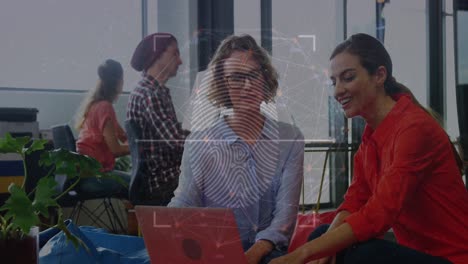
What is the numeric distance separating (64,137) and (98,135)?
180 mm

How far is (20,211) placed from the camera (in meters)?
0.88

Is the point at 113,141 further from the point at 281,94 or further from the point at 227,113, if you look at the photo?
the point at 281,94

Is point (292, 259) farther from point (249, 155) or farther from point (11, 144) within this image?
point (11, 144)

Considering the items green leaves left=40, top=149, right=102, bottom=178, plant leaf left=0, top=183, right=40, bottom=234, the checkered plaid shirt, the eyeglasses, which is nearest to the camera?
plant leaf left=0, top=183, right=40, bottom=234

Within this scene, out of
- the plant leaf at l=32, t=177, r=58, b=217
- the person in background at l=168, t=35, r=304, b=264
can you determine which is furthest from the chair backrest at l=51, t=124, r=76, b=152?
the plant leaf at l=32, t=177, r=58, b=217

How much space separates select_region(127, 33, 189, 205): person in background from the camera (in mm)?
1303

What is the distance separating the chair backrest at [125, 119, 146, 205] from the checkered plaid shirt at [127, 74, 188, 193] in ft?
0.04

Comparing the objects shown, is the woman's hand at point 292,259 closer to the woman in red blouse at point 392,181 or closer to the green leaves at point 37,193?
the woman in red blouse at point 392,181

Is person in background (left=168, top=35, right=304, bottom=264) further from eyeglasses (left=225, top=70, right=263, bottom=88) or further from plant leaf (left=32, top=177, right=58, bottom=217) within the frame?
plant leaf (left=32, top=177, right=58, bottom=217)

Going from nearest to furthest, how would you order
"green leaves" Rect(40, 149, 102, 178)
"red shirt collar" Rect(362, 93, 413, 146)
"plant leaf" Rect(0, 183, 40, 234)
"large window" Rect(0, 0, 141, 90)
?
"plant leaf" Rect(0, 183, 40, 234)
"green leaves" Rect(40, 149, 102, 178)
"red shirt collar" Rect(362, 93, 413, 146)
"large window" Rect(0, 0, 141, 90)

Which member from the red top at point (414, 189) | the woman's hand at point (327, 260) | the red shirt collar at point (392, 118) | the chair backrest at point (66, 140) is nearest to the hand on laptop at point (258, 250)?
the woman's hand at point (327, 260)

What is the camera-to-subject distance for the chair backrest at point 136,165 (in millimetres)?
1364

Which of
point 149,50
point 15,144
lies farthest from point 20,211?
point 149,50

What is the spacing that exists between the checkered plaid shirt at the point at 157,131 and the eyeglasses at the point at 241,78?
0.57ft
